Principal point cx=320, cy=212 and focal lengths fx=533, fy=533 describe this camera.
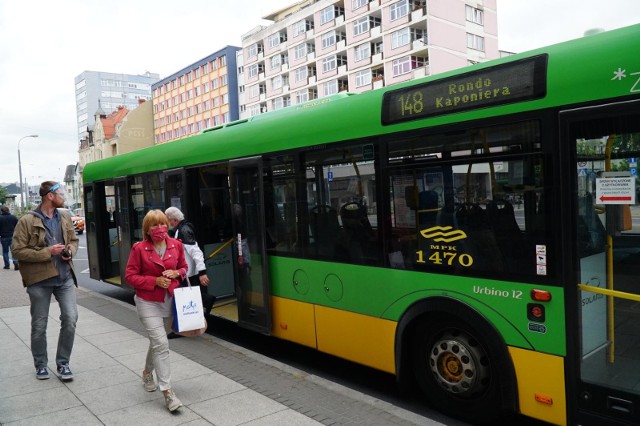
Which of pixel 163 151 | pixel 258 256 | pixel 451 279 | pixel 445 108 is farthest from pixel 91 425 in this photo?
pixel 163 151

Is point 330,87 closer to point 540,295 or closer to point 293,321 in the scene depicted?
point 293,321

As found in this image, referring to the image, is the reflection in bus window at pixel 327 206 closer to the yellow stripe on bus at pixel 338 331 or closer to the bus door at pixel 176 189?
the yellow stripe on bus at pixel 338 331

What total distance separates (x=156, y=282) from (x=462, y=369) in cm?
266

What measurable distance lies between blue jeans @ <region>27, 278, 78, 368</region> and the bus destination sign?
362cm

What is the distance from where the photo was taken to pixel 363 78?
5062 cm

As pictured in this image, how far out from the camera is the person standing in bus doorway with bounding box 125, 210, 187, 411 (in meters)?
4.56

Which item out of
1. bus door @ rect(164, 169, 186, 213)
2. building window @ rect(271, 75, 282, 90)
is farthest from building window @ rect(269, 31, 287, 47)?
bus door @ rect(164, 169, 186, 213)

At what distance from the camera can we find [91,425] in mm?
4305

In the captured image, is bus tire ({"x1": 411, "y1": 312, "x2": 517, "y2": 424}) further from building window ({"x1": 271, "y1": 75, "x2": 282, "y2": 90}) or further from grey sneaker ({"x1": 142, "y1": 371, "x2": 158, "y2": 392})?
building window ({"x1": 271, "y1": 75, "x2": 282, "y2": 90})

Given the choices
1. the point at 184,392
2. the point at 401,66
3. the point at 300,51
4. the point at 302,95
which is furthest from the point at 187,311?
the point at 300,51

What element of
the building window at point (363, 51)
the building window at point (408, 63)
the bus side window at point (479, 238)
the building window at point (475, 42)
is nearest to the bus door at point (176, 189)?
the bus side window at point (479, 238)

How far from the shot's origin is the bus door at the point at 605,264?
3.41 meters

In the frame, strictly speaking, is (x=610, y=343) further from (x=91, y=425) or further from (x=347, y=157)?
(x=91, y=425)

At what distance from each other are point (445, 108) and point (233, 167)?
3.28 meters
